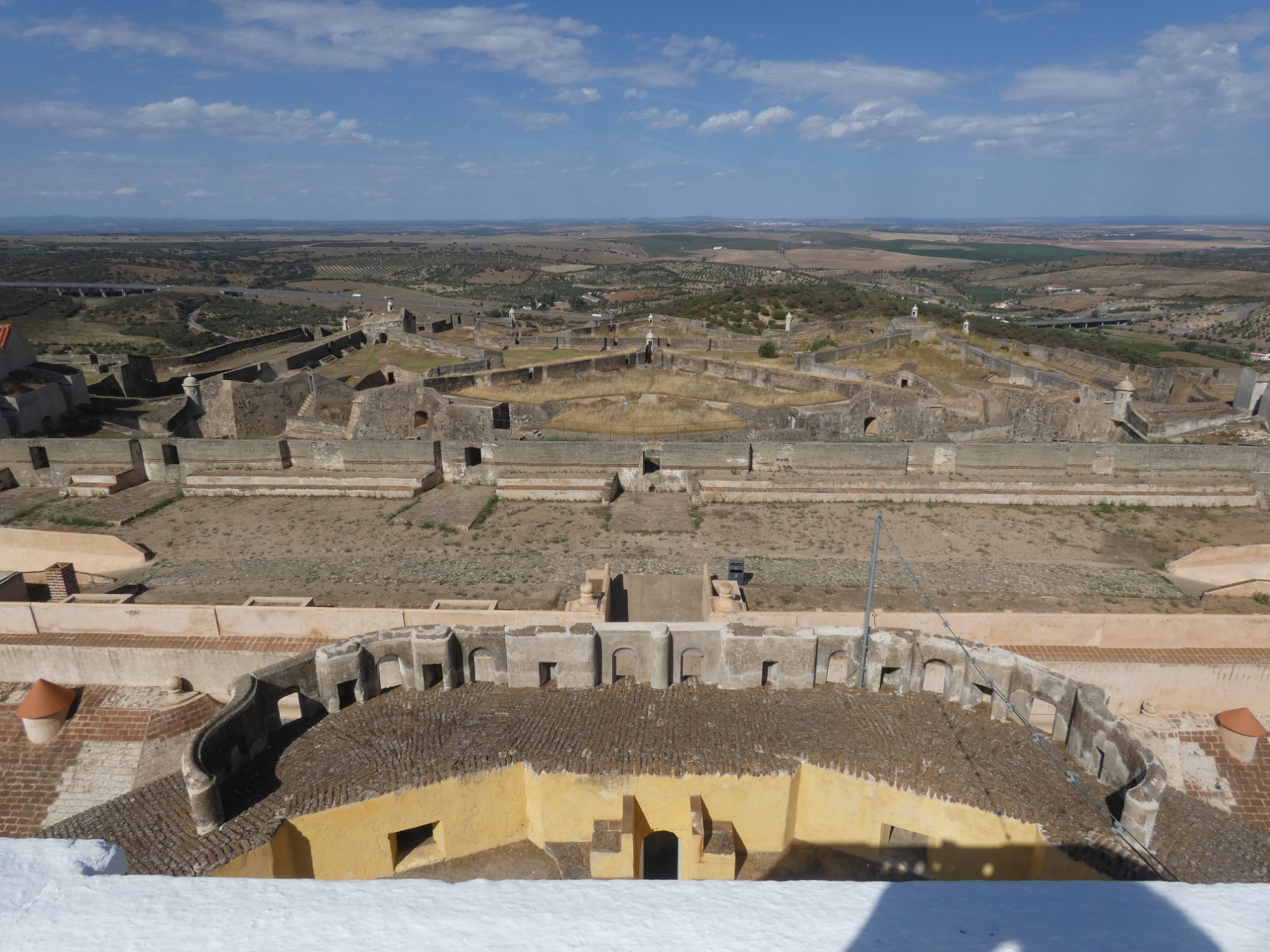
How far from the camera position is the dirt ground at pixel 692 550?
15.5 metres

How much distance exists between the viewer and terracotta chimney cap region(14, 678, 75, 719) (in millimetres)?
12719

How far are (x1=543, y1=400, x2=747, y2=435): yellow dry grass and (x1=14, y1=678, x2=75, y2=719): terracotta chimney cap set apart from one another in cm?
1494

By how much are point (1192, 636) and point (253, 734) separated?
50.7 feet

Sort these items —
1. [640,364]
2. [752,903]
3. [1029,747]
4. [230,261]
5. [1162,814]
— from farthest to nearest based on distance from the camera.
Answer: [230,261] < [640,364] < [1029,747] < [1162,814] < [752,903]

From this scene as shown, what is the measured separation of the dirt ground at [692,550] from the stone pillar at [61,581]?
118cm

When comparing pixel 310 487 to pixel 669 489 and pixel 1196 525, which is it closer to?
pixel 669 489

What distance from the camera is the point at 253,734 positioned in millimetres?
10242

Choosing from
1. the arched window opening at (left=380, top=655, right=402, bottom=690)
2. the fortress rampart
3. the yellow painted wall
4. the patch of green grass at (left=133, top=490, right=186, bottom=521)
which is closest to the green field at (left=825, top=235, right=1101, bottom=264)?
the fortress rampart

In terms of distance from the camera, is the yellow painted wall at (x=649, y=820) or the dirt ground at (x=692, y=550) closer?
the yellow painted wall at (x=649, y=820)

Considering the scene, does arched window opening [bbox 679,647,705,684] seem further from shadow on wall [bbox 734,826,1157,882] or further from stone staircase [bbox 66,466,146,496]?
stone staircase [bbox 66,466,146,496]

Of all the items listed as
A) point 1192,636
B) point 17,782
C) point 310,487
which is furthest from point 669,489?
point 17,782

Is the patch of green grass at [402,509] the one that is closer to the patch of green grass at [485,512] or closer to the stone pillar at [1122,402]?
the patch of green grass at [485,512]

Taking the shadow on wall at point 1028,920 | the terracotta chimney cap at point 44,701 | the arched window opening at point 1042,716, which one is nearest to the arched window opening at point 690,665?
the arched window opening at point 1042,716

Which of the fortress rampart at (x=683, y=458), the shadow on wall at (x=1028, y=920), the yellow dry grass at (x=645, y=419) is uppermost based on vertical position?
the shadow on wall at (x=1028, y=920)
